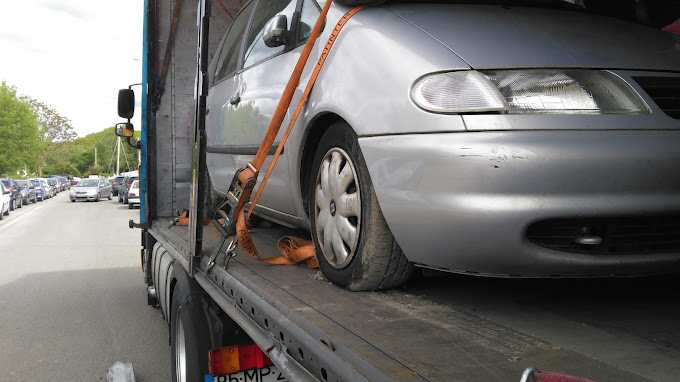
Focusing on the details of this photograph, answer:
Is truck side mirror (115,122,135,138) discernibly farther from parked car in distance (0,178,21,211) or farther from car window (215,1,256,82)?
parked car in distance (0,178,21,211)

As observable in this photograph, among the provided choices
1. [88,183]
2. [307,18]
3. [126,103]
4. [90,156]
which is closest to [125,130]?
[126,103]

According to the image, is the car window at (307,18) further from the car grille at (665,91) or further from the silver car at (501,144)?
the car grille at (665,91)

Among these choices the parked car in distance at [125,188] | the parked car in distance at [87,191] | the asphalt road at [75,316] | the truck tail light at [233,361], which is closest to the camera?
the truck tail light at [233,361]

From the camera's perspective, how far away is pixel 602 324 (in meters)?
1.82

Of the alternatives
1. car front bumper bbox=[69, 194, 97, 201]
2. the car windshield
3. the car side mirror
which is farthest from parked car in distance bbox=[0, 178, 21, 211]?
the car side mirror

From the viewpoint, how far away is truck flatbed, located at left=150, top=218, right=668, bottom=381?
1.40 meters

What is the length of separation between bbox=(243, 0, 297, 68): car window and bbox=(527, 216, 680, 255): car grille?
5.75 ft

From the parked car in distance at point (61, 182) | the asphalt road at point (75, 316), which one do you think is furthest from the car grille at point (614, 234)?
the parked car in distance at point (61, 182)

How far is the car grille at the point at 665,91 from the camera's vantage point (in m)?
1.82

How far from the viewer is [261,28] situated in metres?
3.59

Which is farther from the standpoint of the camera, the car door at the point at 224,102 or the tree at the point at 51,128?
the tree at the point at 51,128

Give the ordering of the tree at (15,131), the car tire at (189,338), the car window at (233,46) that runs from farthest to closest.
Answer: the tree at (15,131) < the car window at (233,46) < the car tire at (189,338)

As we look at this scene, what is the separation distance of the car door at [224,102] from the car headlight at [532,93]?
204cm

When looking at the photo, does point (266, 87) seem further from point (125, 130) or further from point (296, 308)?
point (125, 130)
